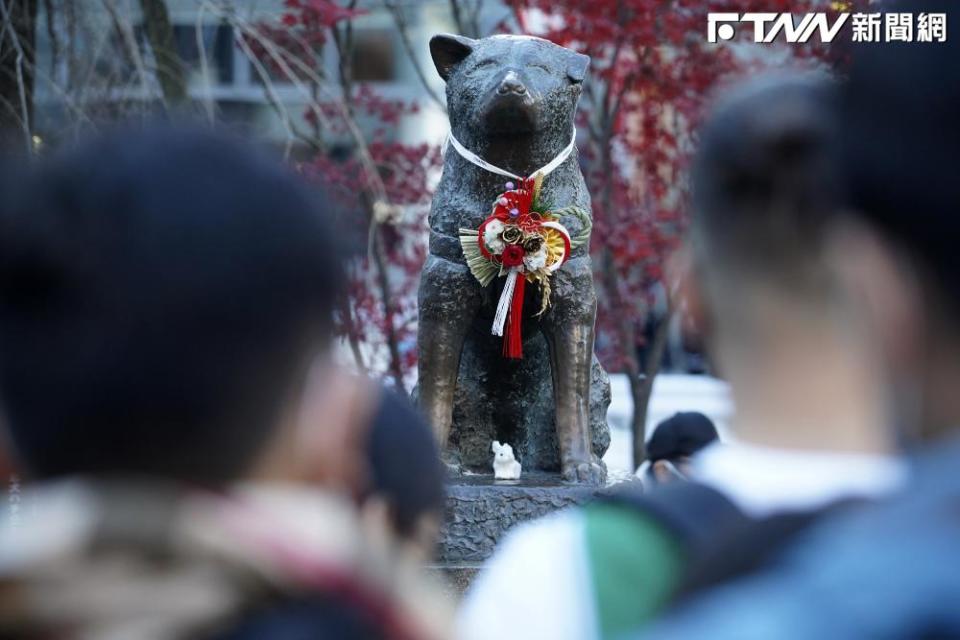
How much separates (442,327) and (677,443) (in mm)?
1255

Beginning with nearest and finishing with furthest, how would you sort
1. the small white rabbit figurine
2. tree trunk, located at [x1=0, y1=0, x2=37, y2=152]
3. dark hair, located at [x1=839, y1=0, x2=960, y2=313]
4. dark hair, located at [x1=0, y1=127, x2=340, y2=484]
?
1. dark hair, located at [x1=839, y1=0, x2=960, y2=313]
2. dark hair, located at [x1=0, y1=127, x2=340, y2=484]
3. the small white rabbit figurine
4. tree trunk, located at [x1=0, y1=0, x2=37, y2=152]

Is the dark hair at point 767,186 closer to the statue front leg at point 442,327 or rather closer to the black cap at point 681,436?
the statue front leg at point 442,327

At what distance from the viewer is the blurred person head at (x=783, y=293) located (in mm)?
1259

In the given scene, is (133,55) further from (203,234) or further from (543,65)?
(203,234)

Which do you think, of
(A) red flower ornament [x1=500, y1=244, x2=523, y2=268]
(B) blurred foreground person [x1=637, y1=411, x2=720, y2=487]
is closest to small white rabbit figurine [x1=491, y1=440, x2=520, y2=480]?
(A) red flower ornament [x1=500, y1=244, x2=523, y2=268]

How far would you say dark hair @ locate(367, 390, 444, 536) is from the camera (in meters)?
1.71

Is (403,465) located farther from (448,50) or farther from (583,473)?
(448,50)

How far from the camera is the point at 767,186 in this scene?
1.28 meters

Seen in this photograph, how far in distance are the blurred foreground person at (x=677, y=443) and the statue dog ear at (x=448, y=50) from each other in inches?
63.7

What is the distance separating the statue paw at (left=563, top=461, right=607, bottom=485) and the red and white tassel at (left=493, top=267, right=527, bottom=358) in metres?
0.40

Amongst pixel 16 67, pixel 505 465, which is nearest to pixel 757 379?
pixel 505 465

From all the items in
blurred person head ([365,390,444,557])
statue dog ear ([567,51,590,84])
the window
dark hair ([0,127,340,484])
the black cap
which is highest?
the window

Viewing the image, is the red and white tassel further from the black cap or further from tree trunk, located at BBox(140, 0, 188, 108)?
tree trunk, located at BBox(140, 0, 188, 108)

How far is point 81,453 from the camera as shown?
3.85 feet
